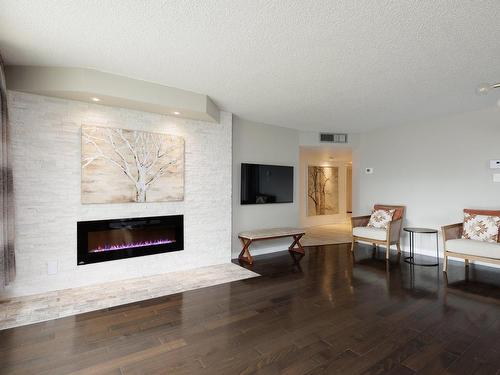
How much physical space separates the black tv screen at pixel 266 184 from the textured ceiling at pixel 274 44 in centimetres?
153

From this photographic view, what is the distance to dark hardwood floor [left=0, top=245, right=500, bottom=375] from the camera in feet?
5.98

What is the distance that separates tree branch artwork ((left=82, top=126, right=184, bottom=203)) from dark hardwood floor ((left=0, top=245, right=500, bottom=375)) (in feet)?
4.63

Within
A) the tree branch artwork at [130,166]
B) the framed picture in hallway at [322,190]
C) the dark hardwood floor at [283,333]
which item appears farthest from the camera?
the framed picture in hallway at [322,190]

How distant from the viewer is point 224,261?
14.1 ft

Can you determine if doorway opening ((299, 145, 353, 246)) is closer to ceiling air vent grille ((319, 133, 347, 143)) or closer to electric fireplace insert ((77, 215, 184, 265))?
ceiling air vent grille ((319, 133, 347, 143))

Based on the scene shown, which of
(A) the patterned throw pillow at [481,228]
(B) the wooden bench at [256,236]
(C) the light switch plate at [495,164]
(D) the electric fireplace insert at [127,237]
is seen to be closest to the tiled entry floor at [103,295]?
(D) the electric fireplace insert at [127,237]

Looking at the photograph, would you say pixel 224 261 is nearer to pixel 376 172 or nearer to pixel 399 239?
pixel 399 239

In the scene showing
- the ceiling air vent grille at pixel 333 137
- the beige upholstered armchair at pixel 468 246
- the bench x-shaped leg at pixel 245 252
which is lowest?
the bench x-shaped leg at pixel 245 252

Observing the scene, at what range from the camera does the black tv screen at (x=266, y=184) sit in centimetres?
477

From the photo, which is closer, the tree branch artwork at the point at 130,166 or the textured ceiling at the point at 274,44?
the textured ceiling at the point at 274,44

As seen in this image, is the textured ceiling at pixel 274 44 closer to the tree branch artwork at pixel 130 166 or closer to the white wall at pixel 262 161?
the tree branch artwork at pixel 130 166

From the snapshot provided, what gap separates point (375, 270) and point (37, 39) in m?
4.74

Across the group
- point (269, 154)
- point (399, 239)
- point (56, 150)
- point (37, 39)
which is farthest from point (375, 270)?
point (37, 39)

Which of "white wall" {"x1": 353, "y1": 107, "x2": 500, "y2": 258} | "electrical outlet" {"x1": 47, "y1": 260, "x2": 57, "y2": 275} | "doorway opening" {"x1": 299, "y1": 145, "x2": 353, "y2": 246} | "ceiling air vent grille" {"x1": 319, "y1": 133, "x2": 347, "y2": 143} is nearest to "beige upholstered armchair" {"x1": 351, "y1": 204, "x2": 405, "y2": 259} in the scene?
"white wall" {"x1": 353, "y1": 107, "x2": 500, "y2": 258}
